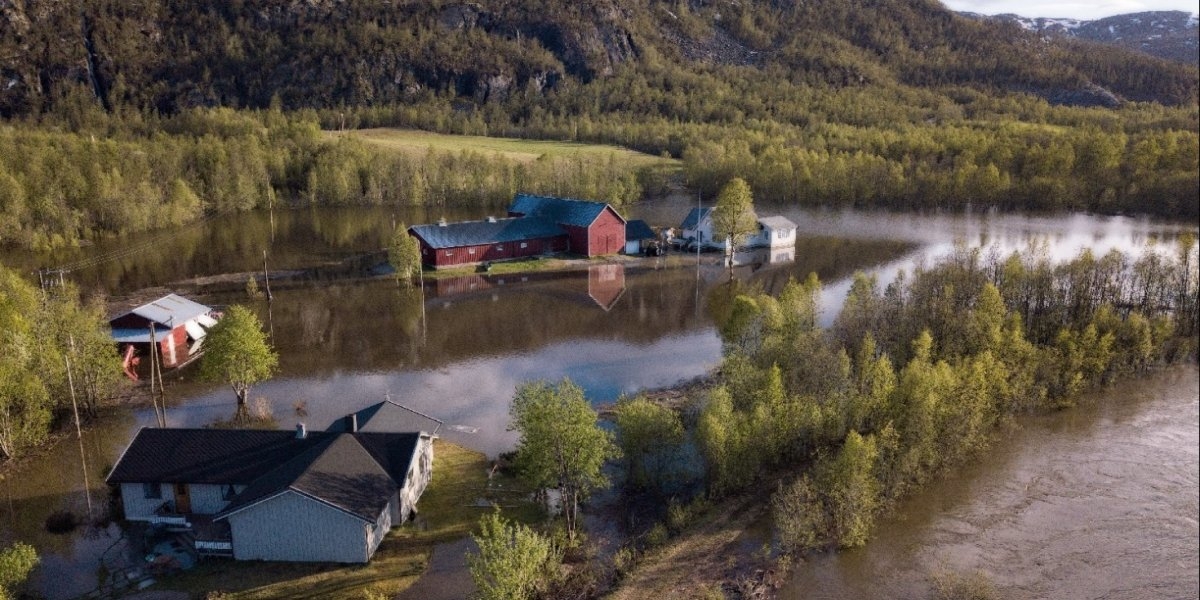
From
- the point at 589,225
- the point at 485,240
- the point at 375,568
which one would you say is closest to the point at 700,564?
the point at 375,568

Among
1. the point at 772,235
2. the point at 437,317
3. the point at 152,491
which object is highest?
the point at 772,235

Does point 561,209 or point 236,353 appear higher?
point 561,209

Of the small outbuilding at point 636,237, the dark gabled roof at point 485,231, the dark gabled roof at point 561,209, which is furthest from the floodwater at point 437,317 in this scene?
the dark gabled roof at point 561,209

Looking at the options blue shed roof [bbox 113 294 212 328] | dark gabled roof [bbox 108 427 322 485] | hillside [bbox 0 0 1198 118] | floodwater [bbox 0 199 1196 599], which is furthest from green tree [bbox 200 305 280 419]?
hillside [bbox 0 0 1198 118]

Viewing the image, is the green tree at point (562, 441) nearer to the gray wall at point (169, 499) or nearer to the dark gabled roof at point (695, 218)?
the gray wall at point (169, 499)

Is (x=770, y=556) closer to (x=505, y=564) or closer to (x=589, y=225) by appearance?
(x=505, y=564)

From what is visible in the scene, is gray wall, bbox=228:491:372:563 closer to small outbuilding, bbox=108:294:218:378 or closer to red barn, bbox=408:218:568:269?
small outbuilding, bbox=108:294:218:378

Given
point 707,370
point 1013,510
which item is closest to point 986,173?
point 707,370
